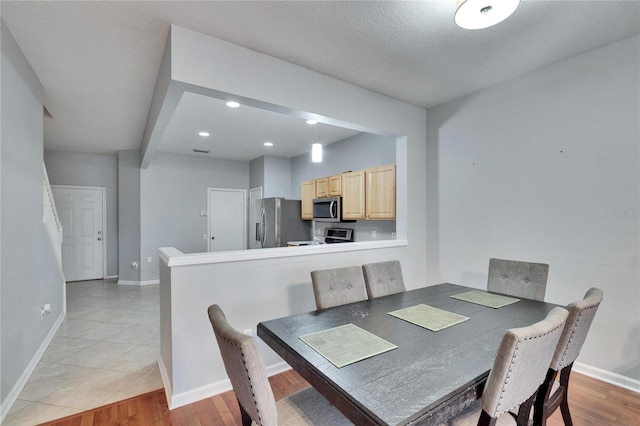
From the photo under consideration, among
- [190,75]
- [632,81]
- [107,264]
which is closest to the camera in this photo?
[190,75]

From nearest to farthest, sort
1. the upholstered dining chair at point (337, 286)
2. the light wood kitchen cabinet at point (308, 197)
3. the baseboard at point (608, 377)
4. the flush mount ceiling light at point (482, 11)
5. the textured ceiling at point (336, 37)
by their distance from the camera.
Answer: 1. the flush mount ceiling light at point (482, 11)
2. the textured ceiling at point (336, 37)
3. the upholstered dining chair at point (337, 286)
4. the baseboard at point (608, 377)
5. the light wood kitchen cabinet at point (308, 197)

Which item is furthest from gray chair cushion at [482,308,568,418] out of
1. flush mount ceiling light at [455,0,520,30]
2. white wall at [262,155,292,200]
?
white wall at [262,155,292,200]

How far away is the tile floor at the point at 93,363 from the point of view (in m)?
2.12

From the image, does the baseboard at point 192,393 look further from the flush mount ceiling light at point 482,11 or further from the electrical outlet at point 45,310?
the flush mount ceiling light at point 482,11

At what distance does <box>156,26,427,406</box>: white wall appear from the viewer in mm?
2076

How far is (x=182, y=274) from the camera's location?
81.6 inches

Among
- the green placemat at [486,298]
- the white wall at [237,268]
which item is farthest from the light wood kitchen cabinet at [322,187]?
the green placemat at [486,298]

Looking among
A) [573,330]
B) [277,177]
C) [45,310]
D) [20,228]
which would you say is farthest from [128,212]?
[573,330]

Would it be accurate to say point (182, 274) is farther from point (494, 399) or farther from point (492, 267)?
point (492, 267)

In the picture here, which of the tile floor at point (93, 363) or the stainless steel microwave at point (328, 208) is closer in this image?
the tile floor at point (93, 363)

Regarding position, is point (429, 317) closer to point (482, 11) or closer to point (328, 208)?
point (482, 11)

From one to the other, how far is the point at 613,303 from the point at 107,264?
790cm

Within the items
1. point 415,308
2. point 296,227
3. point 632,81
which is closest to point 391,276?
point 415,308

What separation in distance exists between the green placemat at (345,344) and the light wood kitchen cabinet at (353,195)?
2.69m
